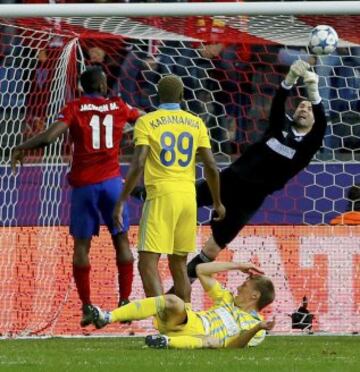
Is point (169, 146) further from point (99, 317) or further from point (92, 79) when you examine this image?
point (99, 317)

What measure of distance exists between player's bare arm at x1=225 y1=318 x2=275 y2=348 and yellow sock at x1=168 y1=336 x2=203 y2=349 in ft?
0.84

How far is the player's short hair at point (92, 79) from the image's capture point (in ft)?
35.2

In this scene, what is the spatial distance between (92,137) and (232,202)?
135 centimetres

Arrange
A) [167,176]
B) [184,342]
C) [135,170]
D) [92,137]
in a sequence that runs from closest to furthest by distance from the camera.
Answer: [184,342], [135,170], [167,176], [92,137]

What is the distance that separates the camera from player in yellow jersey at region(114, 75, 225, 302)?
32.1ft

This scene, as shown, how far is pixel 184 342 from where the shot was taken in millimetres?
9102

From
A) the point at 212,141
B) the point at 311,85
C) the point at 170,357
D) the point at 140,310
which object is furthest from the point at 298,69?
the point at 212,141

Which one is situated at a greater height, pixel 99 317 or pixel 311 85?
pixel 311 85

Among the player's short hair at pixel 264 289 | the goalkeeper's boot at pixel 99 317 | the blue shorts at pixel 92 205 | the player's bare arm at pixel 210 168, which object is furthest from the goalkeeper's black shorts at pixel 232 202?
the goalkeeper's boot at pixel 99 317

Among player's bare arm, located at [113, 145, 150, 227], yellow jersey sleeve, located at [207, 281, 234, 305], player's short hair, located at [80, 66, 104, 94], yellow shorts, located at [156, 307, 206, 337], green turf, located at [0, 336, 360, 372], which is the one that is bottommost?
green turf, located at [0, 336, 360, 372]

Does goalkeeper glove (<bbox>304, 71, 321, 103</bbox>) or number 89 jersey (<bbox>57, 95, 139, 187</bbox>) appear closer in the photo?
goalkeeper glove (<bbox>304, 71, 321, 103</bbox>)

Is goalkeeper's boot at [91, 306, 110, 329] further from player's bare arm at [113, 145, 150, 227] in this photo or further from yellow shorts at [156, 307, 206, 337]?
player's bare arm at [113, 145, 150, 227]

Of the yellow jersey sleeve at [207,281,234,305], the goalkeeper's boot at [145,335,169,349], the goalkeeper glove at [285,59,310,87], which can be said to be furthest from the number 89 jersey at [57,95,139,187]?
the goalkeeper's boot at [145,335,169,349]

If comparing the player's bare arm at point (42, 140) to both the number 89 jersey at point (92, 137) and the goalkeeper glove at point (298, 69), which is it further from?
the goalkeeper glove at point (298, 69)
